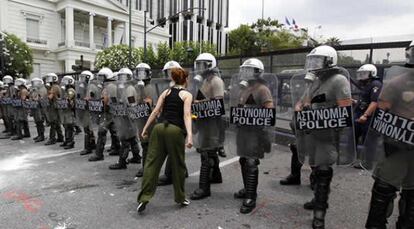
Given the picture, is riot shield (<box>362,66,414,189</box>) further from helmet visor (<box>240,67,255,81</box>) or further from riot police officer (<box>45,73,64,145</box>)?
riot police officer (<box>45,73,64,145</box>)

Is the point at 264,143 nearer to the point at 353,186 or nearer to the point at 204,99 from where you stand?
the point at 204,99

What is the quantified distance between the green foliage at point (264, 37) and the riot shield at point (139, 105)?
36.3 m

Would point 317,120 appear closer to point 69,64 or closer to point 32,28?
point 69,64

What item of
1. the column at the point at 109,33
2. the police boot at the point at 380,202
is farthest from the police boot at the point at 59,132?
the column at the point at 109,33

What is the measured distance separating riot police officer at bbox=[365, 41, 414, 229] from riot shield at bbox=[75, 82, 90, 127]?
20.4 feet

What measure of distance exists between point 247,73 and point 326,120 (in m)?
1.20

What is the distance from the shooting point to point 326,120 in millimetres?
3457

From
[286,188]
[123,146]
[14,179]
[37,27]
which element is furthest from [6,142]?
[37,27]

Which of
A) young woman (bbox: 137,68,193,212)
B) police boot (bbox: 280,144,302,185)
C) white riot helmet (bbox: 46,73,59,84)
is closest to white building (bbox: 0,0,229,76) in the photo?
white riot helmet (bbox: 46,73,59,84)

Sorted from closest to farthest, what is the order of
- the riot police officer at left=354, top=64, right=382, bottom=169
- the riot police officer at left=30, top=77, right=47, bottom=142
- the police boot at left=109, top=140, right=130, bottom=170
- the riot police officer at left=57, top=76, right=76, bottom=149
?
the riot police officer at left=354, top=64, right=382, bottom=169, the police boot at left=109, top=140, right=130, bottom=170, the riot police officer at left=57, top=76, right=76, bottom=149, the riot police officer at left=30, top=77, right=47, bottom=142

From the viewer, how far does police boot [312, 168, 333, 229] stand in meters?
3.47

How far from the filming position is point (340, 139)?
364 cm

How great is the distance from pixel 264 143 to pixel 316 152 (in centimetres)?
76

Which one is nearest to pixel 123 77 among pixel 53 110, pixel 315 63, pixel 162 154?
pixel 162 154
